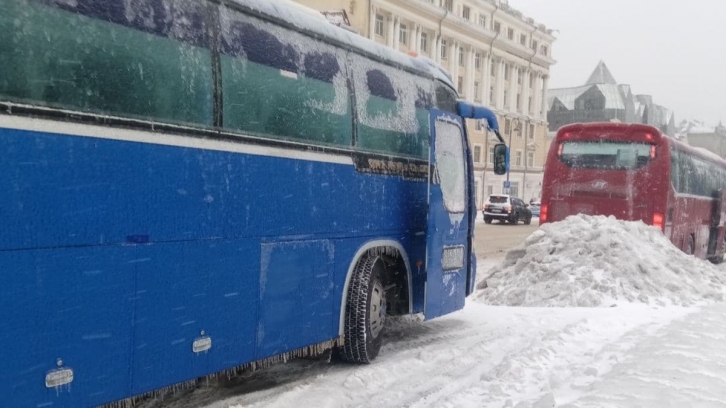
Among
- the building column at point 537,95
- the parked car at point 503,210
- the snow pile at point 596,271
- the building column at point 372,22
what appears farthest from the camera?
the building column at point 537,95

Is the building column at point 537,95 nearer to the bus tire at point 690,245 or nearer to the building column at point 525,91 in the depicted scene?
the building column at point 525,91

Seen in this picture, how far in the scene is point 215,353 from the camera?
4426 millimetres

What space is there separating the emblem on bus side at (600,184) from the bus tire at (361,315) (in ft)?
28.8

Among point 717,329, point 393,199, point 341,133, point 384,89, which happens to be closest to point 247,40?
point 341,133

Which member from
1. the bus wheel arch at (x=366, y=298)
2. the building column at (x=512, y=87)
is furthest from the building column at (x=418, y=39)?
the bus wheel arch at (x=366, y=298)

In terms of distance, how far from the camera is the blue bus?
3234mm

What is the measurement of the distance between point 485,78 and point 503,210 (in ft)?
87.0

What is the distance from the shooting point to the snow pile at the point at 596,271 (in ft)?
32.7

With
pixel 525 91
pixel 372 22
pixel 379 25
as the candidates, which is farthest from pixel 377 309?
pixel 525 91

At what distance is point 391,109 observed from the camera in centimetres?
673

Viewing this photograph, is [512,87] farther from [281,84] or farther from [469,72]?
[281,84]

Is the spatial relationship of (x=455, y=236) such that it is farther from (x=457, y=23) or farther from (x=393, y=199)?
(x=457, y=23)

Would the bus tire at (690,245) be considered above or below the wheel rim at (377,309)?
below

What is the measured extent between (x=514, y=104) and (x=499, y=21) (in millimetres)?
8753
